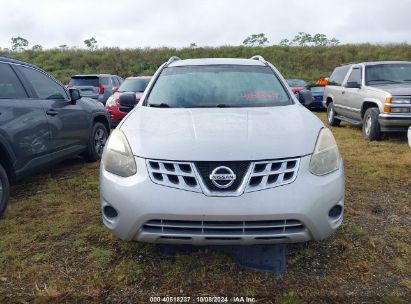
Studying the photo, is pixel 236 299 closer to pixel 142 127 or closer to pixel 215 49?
pixel 142 127

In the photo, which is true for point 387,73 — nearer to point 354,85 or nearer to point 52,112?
point 354,85

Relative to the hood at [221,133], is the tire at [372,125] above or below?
below

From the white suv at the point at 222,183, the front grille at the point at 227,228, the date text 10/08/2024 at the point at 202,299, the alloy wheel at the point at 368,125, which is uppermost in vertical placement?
the white suv at the point at 222,183

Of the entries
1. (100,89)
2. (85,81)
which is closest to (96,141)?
(100,89)

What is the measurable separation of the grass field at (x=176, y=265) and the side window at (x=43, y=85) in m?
1.39

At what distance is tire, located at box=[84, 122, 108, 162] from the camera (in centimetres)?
607

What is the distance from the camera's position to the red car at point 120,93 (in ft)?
31.5

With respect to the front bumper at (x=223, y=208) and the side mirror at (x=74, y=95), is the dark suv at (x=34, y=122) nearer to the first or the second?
the side mirror at (x=74, y=95)

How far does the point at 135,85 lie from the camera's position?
35.1 ft

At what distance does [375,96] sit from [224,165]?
20.8 ft

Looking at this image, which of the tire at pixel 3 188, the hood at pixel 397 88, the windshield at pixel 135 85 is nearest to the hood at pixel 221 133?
the tire at pixel 3 188

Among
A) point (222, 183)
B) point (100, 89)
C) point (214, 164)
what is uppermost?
point (214, 164)

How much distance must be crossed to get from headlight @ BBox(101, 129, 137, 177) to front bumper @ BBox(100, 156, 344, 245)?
0.19 ft

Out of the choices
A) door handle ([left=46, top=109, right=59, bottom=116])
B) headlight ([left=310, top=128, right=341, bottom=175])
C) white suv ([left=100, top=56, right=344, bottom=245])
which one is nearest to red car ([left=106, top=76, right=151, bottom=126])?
door handle ([left=46, top=109, right=59, bottom=116])
